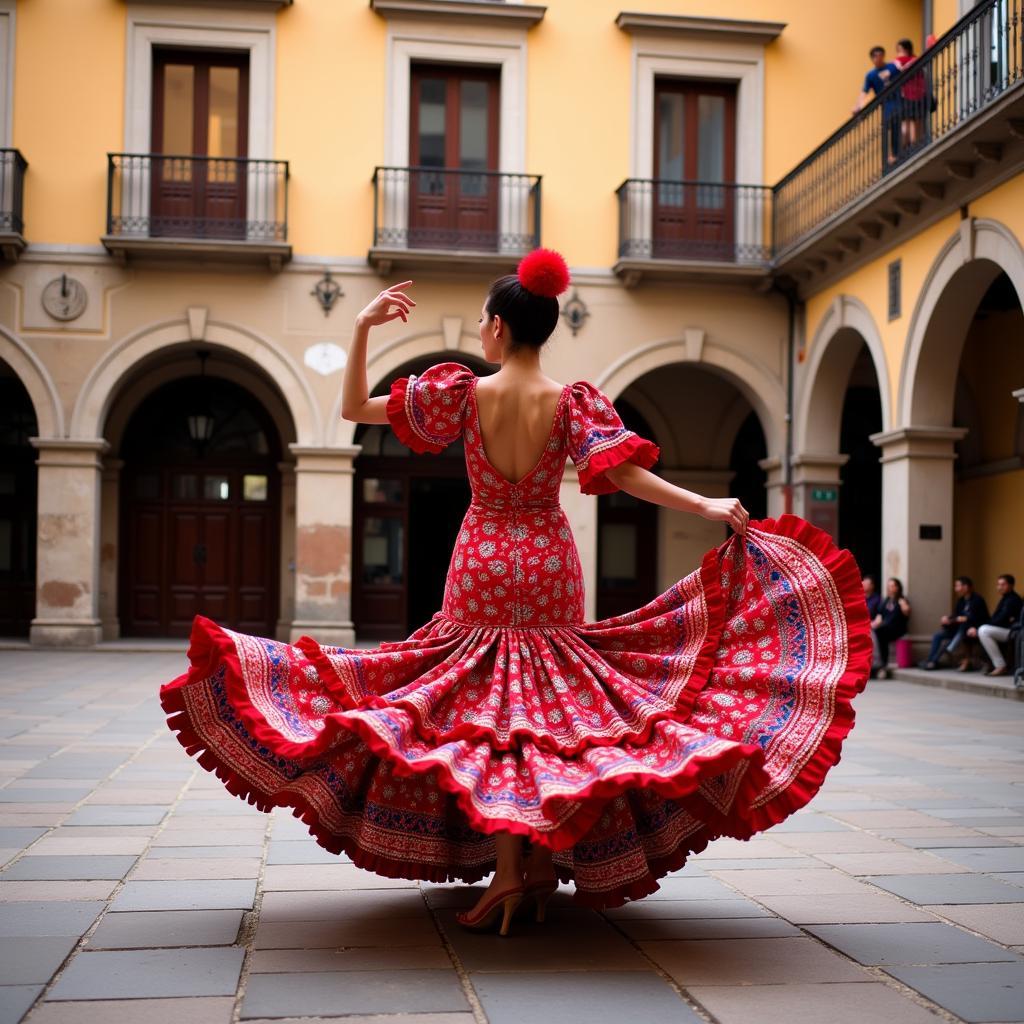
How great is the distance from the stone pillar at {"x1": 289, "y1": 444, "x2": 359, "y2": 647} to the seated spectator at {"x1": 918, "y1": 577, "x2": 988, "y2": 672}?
23.4ft

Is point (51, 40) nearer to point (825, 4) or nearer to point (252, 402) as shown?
point (252, 402)

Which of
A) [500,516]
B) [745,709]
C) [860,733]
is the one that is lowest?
[860,733]

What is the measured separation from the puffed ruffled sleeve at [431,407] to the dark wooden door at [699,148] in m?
14.2

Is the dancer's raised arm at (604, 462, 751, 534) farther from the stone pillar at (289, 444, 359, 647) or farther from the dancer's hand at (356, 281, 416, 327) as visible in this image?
the stone pillar at (289, 444, 359, 647)

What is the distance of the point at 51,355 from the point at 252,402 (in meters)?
3.46

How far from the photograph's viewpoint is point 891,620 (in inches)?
583

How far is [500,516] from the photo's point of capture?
13.2ft

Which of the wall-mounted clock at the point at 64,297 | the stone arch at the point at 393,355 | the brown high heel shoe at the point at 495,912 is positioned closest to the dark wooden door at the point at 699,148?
the stone arch at the point at 393,355

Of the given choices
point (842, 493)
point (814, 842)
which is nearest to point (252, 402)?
point (842, 493)

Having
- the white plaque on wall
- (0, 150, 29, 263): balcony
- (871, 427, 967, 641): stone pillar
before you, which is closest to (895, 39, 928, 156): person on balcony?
(871, 427, 967, 641): stone pillar

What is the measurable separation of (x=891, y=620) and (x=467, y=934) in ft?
39.0

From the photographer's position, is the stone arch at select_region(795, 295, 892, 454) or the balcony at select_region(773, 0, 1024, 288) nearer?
the balcony at select_region(773, 0, 1024, 288)

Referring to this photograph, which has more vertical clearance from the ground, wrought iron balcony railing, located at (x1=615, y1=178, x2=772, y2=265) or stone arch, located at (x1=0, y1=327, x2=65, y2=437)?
wrought iron balcony railing, located at (x1=615, y1=178, x2=772, y2=265)

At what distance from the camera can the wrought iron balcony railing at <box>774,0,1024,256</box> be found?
1185cm
